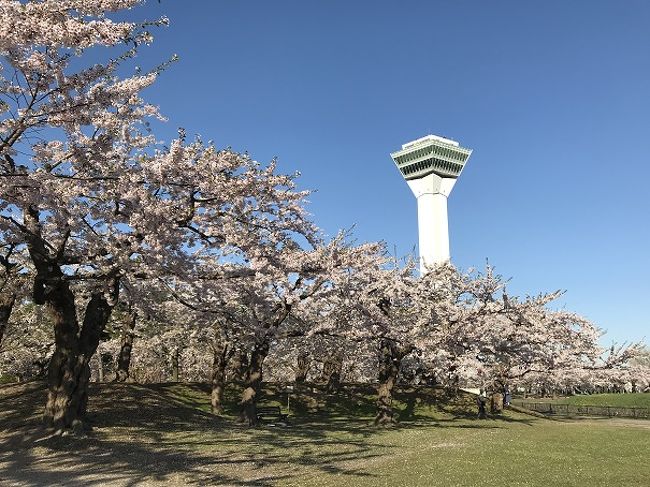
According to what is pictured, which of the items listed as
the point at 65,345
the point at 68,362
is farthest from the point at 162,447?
the point at 65,345

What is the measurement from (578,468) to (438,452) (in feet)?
14.7

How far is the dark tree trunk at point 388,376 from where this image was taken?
27.9 m

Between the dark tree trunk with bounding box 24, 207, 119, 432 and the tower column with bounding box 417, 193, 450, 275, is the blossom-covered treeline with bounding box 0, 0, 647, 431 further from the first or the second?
the tower column with bounding box 417, 193, 450, 275

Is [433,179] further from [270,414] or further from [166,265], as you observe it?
[166,265]

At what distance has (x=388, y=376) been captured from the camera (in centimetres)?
2902

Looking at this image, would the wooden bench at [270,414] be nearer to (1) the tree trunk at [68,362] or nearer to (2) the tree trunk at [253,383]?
(2) the tree trunk at [253,383]

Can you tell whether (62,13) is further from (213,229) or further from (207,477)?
(207,477)

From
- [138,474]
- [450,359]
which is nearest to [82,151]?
[138,474]

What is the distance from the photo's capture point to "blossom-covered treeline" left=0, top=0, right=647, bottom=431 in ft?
36.2

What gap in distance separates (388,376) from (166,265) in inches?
670

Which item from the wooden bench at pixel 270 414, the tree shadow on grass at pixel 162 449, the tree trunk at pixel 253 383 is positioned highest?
the tree trunk at pixel 253 383

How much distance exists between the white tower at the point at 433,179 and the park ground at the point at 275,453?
321ft

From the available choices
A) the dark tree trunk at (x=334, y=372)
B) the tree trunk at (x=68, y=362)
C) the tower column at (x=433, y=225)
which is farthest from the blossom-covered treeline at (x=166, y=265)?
the tower column at (x=433, y=225)

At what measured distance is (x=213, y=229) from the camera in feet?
55.4
